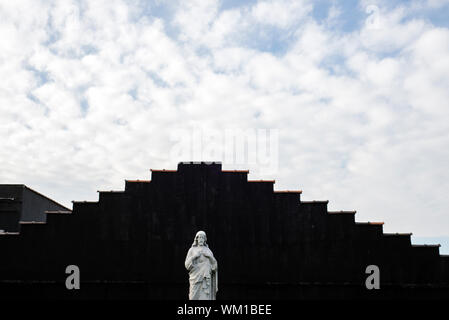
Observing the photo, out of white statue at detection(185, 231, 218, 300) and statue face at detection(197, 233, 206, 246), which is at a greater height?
statue face at detection(197, 233, 206, 246)

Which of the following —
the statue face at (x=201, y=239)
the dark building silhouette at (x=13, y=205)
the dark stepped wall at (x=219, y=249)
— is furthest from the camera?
the dark building silhouette at (x=13, y=205)

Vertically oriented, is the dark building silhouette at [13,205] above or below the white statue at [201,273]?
above

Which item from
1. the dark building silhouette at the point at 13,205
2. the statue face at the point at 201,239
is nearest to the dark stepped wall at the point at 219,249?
the dark building silhouette at the point at 13,205

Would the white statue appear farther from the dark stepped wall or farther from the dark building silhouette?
the dark building silhouette

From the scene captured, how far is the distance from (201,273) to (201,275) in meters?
0.06

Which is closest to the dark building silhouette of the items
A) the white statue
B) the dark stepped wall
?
the dark stepped wall

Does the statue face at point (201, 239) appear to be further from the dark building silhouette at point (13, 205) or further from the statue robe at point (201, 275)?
the dark building silhouette at point (13, 205)

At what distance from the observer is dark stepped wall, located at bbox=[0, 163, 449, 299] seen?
19000mm

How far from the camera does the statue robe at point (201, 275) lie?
12.9 m

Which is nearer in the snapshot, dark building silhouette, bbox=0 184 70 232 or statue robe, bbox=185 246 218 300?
statue robe, bbox=185 246 218 300

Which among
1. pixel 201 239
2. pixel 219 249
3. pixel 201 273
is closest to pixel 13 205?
pixel 219 249

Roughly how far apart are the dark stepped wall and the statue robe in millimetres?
6192

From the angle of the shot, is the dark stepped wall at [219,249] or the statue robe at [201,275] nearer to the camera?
the statue robe at [201,275]

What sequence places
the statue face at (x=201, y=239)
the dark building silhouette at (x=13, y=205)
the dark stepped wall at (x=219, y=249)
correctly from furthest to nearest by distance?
the dark building silhouette at (x=13, y=205), the dark stepped wall at (x=219, y=249), the statue face at (x=201, y=239)
